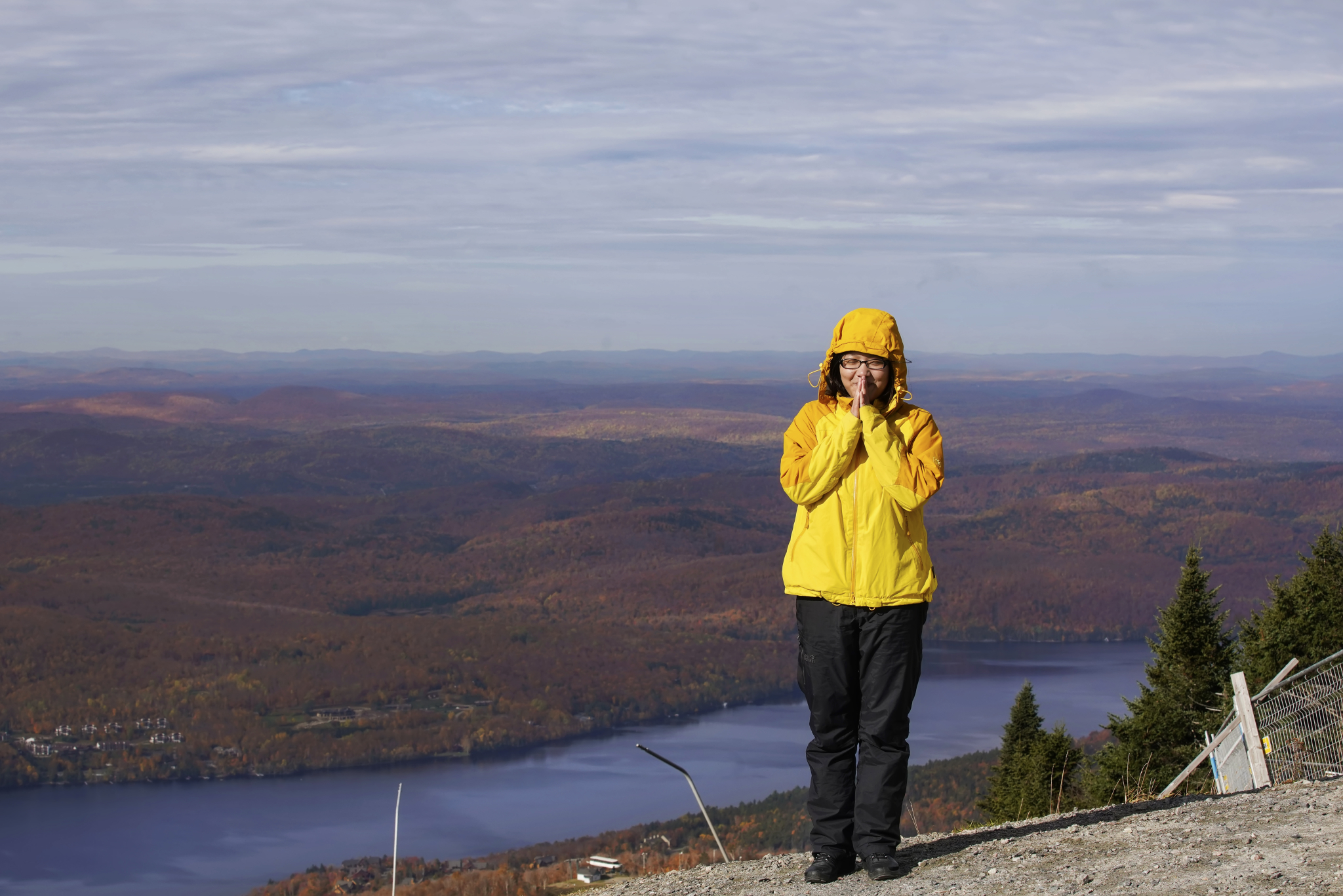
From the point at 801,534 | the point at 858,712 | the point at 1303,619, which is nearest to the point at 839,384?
the point at 801,534

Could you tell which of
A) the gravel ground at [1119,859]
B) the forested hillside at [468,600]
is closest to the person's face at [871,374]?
the gravel ground at [1119,859]

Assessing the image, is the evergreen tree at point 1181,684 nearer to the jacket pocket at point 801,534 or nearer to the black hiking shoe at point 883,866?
the black hiking shoe at point 883,866

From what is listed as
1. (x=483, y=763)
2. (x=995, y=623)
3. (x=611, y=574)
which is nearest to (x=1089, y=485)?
(x=995, y=623)

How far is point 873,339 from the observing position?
19.8 feet

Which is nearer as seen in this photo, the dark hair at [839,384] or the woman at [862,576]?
the woman at [862,576]

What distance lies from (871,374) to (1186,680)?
20.0 m

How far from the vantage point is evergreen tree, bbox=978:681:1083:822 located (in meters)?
18.6

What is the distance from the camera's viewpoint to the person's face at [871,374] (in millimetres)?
6078

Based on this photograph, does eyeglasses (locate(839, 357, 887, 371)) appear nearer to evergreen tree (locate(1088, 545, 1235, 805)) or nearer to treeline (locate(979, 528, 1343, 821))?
treeline (locate(979, 528, 1343, 821))

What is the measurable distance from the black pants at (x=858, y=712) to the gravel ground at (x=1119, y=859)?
0.25 meters

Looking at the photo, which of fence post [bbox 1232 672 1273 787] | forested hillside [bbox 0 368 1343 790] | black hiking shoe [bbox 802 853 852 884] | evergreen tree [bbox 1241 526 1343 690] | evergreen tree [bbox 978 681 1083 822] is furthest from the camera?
forested hillside [bbox 0 368 1343 790]

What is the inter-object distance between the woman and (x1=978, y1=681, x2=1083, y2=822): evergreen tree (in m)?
10.8

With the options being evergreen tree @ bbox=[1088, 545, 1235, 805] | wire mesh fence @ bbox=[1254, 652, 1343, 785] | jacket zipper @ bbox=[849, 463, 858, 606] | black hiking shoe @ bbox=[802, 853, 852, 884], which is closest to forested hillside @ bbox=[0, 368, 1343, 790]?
evergreen tree @ bbox=[1088, 545, 1235, 805]

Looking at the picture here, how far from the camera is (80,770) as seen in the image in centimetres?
8638
